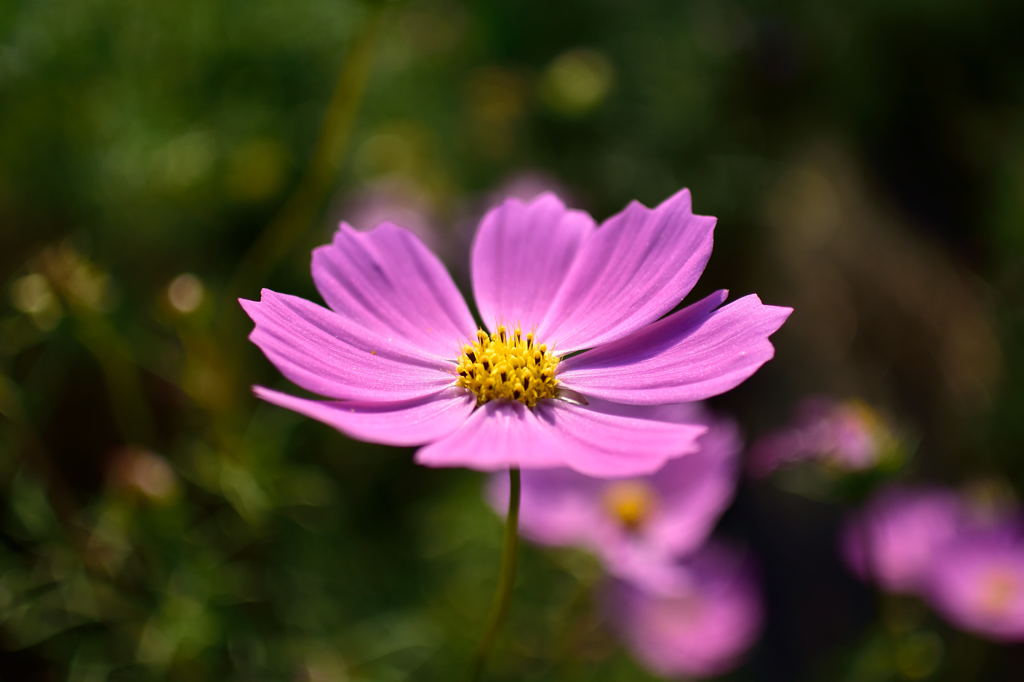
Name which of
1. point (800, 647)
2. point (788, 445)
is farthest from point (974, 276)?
point (788, 445)

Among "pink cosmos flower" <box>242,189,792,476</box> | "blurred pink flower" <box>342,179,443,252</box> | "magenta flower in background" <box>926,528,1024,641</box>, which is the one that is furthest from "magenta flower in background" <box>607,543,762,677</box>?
"blurred pink flower" <box>342,179,443,252</box>

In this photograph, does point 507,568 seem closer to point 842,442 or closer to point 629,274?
point 629,274

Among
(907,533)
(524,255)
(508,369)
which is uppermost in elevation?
(524,255)

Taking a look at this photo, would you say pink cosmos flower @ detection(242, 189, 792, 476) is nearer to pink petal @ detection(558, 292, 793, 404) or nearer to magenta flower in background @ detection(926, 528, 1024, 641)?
pink petal @ detection(558, 292, 793, 404)

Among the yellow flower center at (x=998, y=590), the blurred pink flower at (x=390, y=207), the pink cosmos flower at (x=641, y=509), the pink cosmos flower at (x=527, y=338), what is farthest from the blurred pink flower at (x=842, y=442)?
the blurred pink flower at (x=390, y=207)

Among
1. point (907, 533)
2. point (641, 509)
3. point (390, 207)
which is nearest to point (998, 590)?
point (907, 533)

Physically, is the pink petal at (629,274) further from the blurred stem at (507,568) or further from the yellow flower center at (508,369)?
the blurred stem at (507,568)
